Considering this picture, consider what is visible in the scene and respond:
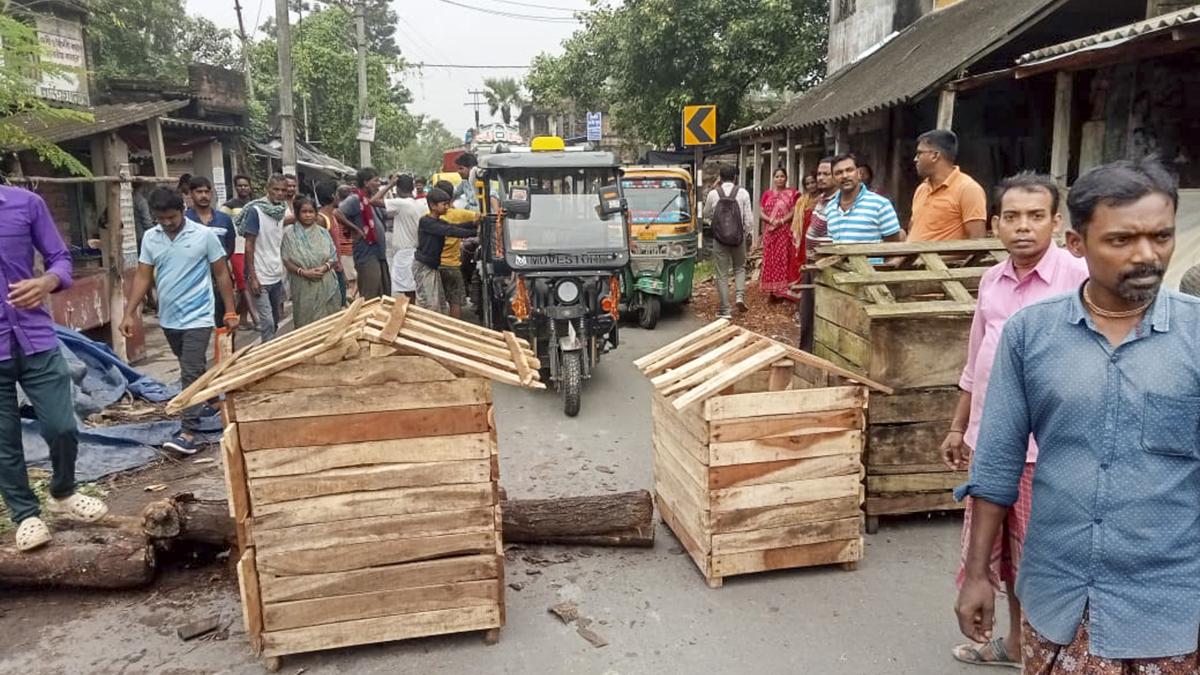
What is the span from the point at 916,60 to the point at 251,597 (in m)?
10.2

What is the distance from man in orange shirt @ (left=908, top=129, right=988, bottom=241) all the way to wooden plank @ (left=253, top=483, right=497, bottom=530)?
3160 mm

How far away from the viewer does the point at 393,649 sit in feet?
11.1

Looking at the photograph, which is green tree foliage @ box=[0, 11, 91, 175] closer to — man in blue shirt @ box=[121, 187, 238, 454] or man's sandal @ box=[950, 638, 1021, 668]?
man in blue shirt @ box=[121, 187, 238, 454]

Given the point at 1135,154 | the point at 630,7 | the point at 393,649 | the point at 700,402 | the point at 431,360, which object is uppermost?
the point at 630,7

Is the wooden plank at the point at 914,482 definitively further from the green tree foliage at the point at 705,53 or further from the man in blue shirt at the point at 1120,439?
the green tree foliage at the point at 705,53

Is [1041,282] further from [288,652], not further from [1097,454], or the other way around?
[288,652]

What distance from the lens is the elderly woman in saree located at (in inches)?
279

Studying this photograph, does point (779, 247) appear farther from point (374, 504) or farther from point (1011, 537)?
point (374, 504)

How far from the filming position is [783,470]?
3.74 m

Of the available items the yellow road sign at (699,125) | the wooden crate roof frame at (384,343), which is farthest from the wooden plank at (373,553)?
the yellow road sign at (699,125)

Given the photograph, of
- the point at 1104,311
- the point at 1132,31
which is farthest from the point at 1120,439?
the point at 1132,31

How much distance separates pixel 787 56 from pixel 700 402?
50.2 feet

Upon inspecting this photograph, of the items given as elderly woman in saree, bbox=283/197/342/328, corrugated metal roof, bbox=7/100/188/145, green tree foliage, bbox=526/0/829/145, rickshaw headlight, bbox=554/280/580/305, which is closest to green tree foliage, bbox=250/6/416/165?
green tree foliage, bbox=526/0/829/145

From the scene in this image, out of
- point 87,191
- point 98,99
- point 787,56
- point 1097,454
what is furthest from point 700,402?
point 98,99
